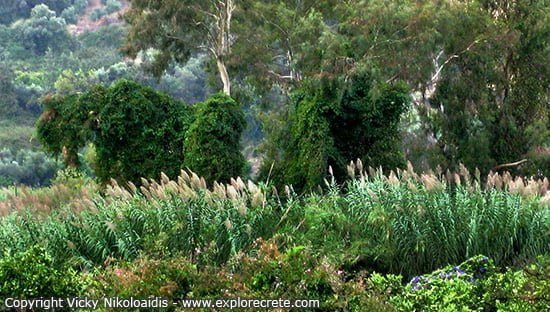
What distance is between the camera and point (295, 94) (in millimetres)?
18016

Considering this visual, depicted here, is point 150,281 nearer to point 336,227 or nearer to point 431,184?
point 336,227

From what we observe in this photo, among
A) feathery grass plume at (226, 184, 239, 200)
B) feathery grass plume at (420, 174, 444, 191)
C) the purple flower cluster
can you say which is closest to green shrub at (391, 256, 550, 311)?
the purple flower cluster

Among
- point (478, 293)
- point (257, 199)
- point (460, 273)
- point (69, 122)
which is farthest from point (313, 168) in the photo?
point (478, 293)

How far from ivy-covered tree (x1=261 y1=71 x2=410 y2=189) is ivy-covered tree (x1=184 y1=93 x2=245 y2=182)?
0.87 m

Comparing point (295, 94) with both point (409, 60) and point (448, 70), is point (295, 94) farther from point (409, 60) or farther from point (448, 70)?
point (448, 70)

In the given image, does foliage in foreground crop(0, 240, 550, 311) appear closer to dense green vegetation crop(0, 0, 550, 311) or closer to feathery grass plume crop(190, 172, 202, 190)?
dense green vegetation crop(0, 0, 550, 311)

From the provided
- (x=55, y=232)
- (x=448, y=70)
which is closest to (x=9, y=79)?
(x=448, y=70)

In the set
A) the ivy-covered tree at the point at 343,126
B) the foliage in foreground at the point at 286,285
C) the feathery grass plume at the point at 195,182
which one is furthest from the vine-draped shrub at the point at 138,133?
the foliage in foreground at the point at 286,285

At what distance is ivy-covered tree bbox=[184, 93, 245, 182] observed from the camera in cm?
1659

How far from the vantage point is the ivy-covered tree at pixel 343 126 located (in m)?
16.7

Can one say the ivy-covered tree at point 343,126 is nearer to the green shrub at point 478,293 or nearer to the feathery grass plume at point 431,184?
the feathery grass plume at point 431,184

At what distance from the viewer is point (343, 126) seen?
17.5 meters

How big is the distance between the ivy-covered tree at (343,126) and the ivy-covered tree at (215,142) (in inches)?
34.4

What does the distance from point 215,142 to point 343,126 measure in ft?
8.69
